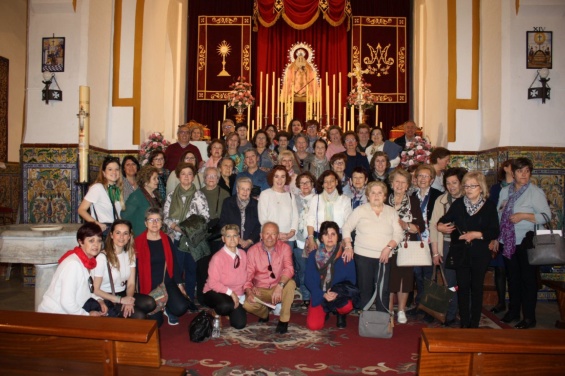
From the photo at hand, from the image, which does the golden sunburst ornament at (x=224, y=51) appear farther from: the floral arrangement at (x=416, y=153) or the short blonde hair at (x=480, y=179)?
the short blonde hair at (x=480, y=179)

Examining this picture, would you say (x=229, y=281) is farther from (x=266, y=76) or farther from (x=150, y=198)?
(x=266, y=76)

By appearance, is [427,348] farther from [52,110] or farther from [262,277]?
[52,110]

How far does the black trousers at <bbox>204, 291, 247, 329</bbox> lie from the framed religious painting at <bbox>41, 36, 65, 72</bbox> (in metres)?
4.54

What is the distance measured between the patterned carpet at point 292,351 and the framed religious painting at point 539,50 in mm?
4076

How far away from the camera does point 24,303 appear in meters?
6.03

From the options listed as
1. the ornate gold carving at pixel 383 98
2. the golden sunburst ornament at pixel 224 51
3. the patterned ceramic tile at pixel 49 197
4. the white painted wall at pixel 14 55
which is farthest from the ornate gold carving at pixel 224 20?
the patterned ceramic tile at pixel 49 197

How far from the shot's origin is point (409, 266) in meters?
5.14

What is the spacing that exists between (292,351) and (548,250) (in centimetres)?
261

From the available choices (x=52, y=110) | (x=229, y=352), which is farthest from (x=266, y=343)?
(x=52, y=110)

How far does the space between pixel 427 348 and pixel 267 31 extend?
11.3 metres

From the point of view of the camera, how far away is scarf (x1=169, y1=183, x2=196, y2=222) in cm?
541

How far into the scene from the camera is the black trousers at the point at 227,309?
15.4 ft

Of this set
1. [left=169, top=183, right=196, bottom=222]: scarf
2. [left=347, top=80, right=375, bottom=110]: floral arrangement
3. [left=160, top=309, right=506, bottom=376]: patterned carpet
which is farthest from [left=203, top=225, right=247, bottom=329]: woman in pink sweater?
[left=347, top=80, right=375, bottom=110]: floral arrangement

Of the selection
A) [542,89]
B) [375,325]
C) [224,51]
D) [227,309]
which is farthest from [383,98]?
[227,309]
